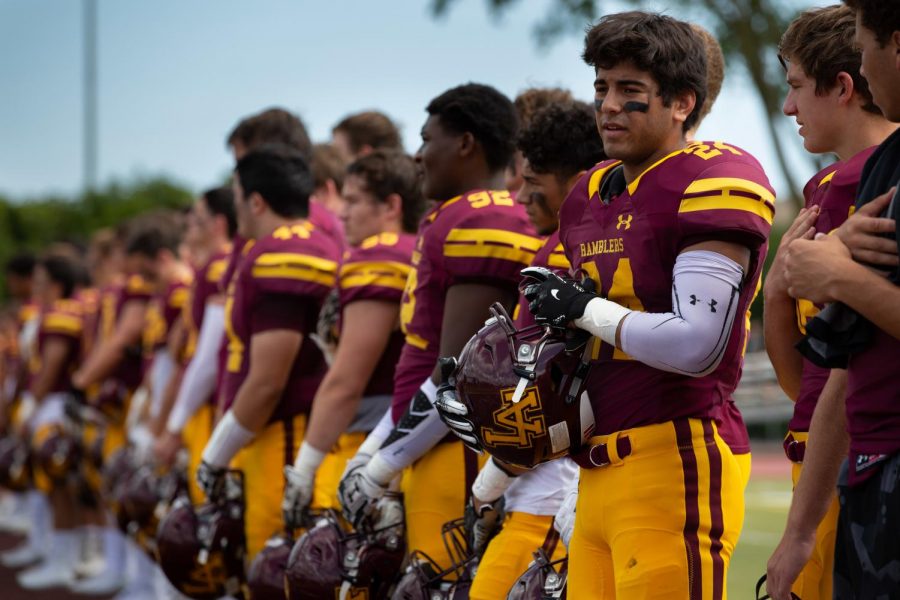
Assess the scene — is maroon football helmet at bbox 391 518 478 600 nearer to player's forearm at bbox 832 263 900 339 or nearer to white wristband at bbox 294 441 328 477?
white wristband at bbox 294 441 328 477

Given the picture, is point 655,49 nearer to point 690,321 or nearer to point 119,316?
point 690,321

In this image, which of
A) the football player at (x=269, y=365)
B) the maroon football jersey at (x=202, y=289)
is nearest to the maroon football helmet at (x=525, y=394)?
the football player at (x=269, y=365)

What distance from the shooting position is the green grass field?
7.55 m

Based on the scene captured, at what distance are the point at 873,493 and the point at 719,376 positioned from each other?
0.88 meters

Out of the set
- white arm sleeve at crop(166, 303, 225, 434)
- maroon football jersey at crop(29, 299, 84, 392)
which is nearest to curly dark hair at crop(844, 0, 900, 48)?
white arm sleeve at crop(166, 303, 225, 434)

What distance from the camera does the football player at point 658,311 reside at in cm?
307

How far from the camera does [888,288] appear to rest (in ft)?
7.84

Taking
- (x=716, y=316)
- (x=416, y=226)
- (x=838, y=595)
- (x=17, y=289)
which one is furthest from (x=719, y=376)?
(x=17, y=289)

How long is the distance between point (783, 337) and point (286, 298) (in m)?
2.61

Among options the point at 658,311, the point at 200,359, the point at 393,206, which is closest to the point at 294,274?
the point at 393,206

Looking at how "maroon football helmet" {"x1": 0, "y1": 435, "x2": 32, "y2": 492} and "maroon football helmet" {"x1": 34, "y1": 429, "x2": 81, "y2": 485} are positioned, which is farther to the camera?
"maroon football helmet" {"x1": 0, "y1": 435, "x2": 32, "y2": 492}

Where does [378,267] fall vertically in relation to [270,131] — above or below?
below

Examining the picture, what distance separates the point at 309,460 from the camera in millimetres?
4938

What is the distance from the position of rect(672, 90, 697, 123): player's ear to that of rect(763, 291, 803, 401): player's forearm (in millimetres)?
513
